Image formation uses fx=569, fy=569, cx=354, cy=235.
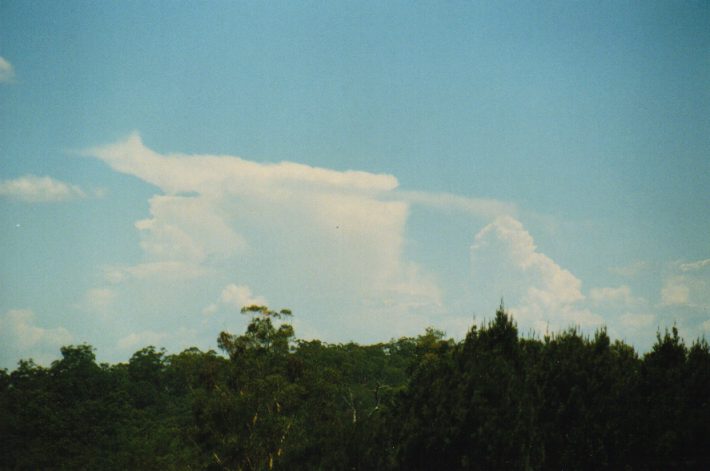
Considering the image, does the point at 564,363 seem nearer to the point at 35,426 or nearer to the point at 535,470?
the point at 535,470

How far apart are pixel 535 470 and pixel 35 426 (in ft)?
155

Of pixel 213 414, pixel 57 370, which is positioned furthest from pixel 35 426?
pixel 213 414

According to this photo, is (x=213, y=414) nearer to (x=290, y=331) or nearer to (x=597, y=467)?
(x=290, y=331)

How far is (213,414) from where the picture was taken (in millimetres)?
30031

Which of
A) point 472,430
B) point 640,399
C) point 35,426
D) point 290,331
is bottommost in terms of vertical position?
point 35,426

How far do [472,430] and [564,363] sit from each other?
344 centimetres

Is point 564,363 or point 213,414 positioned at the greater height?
point 564,363

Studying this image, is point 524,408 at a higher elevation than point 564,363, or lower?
lower

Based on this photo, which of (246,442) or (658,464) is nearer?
(658,464)

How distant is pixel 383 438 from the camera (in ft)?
53.3

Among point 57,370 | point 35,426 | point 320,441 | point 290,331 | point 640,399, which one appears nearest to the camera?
point 640,399

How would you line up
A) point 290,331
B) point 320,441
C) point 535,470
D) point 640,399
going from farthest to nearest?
point 290,331, point 320,441, point 640,399, point 535,470

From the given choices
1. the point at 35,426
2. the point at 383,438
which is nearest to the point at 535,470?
the point at 383,438

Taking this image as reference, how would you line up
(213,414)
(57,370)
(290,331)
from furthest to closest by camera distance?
(57,370)
(290,331)
(213,414)
